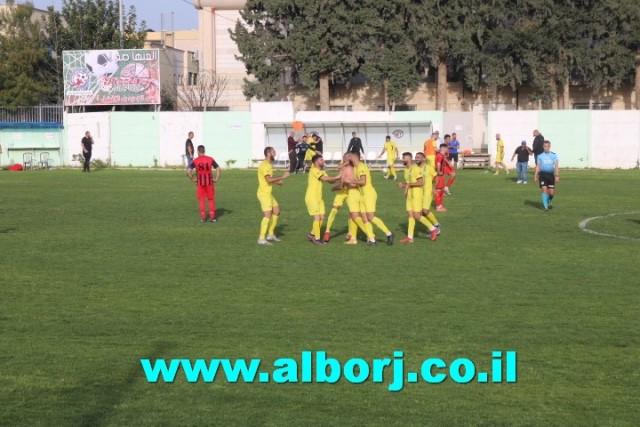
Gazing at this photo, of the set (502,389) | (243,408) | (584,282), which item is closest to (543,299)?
(584,282)

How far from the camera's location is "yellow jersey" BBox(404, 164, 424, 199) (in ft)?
56.3

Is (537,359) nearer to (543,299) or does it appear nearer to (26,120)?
(543,299)

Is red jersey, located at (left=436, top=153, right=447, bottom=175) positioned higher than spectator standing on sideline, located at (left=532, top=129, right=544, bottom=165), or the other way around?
spectator standing on sideline, located at (left=532, top=129, right=544, bottom=165)

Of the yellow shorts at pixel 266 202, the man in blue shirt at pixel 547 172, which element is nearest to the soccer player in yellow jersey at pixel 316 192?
the yellow shorts at pixel 266 202

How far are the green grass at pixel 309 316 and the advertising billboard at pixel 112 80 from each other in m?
28.2

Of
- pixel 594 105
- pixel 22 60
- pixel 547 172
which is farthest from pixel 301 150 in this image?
pixel 22 60

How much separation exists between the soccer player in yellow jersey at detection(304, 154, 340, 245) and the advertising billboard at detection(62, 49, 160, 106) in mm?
33227

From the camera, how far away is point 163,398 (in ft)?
25.1

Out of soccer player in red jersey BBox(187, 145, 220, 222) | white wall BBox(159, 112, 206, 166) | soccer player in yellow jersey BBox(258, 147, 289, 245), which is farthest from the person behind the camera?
white wall BBox(159, 112, 206, 166)

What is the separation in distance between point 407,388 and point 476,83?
50.3 m

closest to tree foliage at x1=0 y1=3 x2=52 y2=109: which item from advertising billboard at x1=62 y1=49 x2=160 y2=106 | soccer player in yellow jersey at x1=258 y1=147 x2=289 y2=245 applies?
advertising billboard at x1=62 y1=49 x2=160 y2=106

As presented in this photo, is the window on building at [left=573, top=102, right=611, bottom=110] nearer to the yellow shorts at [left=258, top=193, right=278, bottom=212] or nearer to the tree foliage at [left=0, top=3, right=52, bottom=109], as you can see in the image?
the tree foliage at [left=0, top=3, right=52, bottom=109]

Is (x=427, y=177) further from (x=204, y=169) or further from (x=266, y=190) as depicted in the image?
(x=204, y=169)

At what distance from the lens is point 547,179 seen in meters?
23.0
